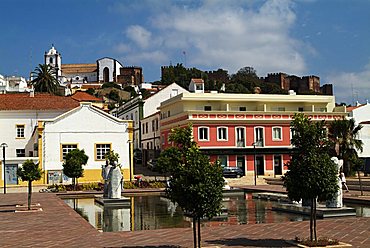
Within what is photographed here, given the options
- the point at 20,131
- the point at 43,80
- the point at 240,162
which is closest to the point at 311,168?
the point at 240,162

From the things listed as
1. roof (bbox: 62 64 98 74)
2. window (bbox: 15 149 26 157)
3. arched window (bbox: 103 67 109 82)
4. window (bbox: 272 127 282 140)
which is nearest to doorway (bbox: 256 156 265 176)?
window (bbox: 272 127 282 140)

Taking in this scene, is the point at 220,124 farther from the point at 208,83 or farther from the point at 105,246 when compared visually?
the point at 208,83

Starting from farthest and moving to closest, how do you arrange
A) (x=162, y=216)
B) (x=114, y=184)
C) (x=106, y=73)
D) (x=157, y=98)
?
(x=106, y=73), (x=157, y=98), (x=114, y=184), (x=162, y=216)

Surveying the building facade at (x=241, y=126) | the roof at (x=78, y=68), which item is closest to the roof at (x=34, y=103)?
the building facade at (x=241, y=126)

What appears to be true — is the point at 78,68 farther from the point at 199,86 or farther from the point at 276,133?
the point at 276,133

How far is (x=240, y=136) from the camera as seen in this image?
50.5 m

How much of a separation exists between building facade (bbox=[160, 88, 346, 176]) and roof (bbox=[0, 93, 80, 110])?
11335mm

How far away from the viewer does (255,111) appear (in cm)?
5147

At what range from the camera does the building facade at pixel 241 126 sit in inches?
1941

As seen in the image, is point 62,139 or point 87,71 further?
point 87,71

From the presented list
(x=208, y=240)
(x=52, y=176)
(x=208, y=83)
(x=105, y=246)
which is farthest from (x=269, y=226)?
(x=208, y=83)

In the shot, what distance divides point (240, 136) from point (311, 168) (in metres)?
39.0

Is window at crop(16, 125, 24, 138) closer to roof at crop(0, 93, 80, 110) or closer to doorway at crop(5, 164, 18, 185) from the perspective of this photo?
roof at crop(0, 93, 80, 110)

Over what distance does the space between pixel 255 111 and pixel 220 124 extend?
4398mm
